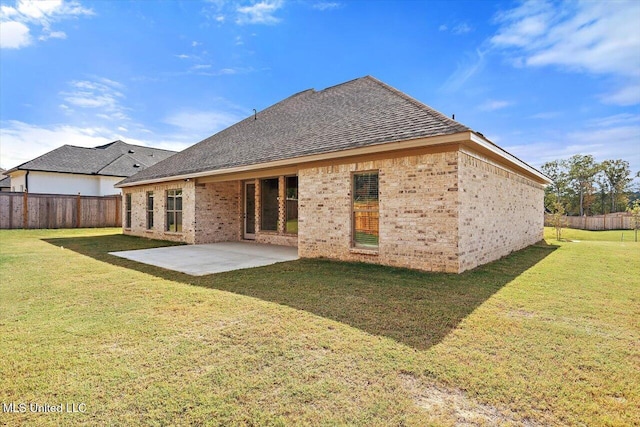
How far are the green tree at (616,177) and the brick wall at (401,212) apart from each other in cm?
5339

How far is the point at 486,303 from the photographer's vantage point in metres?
4.83

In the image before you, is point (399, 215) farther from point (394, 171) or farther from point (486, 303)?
point (486, 303)

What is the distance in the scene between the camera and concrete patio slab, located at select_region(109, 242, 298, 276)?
7.75m

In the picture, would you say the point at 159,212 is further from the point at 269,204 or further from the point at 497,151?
the point at 497,151

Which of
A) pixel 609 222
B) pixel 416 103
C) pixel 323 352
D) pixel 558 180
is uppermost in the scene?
pixel 558 180

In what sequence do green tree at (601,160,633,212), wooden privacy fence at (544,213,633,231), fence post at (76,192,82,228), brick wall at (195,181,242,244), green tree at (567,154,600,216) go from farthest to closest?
1. green tree at (567,154,600,216)
2. green tree at (601,160,633,212)
3. wooden privacy fence at (544,213,633,231)
4. fence post at (76,192,82,228)
5. brick wall at (195,181,242,244)

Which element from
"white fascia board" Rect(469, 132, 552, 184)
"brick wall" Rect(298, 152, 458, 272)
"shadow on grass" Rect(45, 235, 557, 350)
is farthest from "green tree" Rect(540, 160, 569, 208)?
"brick wall" Rect(298, 152, 458, 272)

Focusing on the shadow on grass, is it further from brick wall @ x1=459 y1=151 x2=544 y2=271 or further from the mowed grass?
brick wall @ x1=459 y1=151 x2=544 y2=271

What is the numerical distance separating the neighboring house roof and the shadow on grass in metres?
20.8

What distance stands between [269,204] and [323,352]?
Result: 383 inches

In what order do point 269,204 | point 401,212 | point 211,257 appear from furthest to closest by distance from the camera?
1. point 269,204
2. point 211,257
3. point 401,212

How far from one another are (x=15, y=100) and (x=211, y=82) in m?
13.8

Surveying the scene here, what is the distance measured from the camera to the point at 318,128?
1024 centimetres

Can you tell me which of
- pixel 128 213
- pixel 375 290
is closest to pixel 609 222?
pixel 375 290
